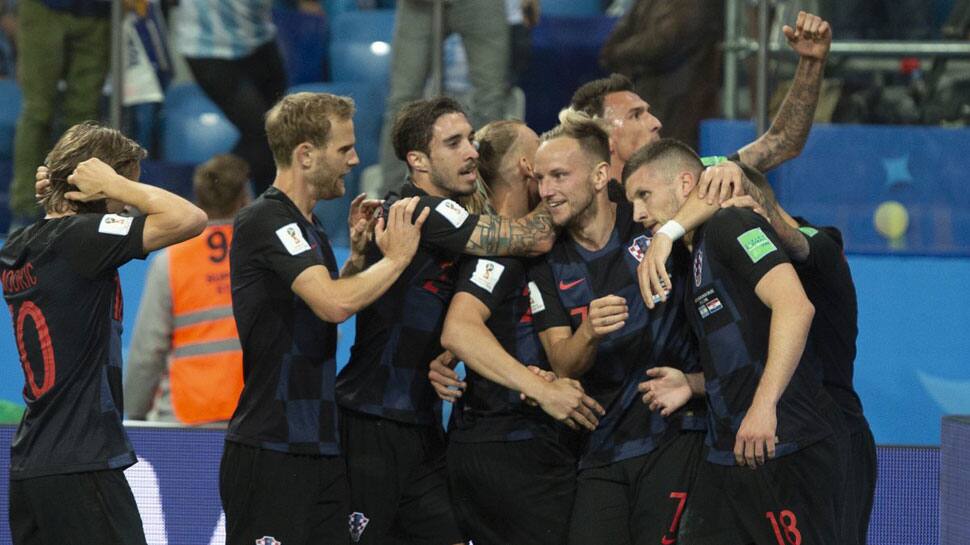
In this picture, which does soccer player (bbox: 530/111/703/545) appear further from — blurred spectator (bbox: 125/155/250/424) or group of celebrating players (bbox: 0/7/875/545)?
blurred spectator (bbox: 125/155/250/424)

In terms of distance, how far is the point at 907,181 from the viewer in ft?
24.9

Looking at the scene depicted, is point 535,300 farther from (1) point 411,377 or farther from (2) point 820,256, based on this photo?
(2) point 820,256

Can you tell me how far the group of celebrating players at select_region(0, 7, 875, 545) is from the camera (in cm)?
420

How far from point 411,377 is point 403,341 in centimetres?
13

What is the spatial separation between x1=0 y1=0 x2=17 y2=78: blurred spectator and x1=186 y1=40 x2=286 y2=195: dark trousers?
3.35 ft

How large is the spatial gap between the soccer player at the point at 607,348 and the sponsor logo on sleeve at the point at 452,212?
1.00 feet

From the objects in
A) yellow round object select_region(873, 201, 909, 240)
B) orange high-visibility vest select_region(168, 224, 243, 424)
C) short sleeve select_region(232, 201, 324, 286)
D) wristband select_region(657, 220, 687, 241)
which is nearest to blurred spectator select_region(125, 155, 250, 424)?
orange high-visibility vest select_region(168, 224, 243, 424)

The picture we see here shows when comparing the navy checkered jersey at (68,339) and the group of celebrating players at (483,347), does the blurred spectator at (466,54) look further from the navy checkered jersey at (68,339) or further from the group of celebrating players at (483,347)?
the navy checkered jersey at (68,339)

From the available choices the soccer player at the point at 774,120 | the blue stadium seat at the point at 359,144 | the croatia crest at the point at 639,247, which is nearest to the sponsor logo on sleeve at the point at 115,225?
the croatia crest at the point at 639,247

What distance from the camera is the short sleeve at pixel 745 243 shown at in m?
4.14

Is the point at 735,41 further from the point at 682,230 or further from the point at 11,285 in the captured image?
the point at 11,285

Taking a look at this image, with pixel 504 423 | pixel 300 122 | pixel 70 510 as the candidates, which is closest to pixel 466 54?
pixel 300 122

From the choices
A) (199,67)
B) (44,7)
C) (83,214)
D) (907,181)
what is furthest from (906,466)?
(44,7)

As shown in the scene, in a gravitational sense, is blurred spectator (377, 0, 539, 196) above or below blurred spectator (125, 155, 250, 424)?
above
